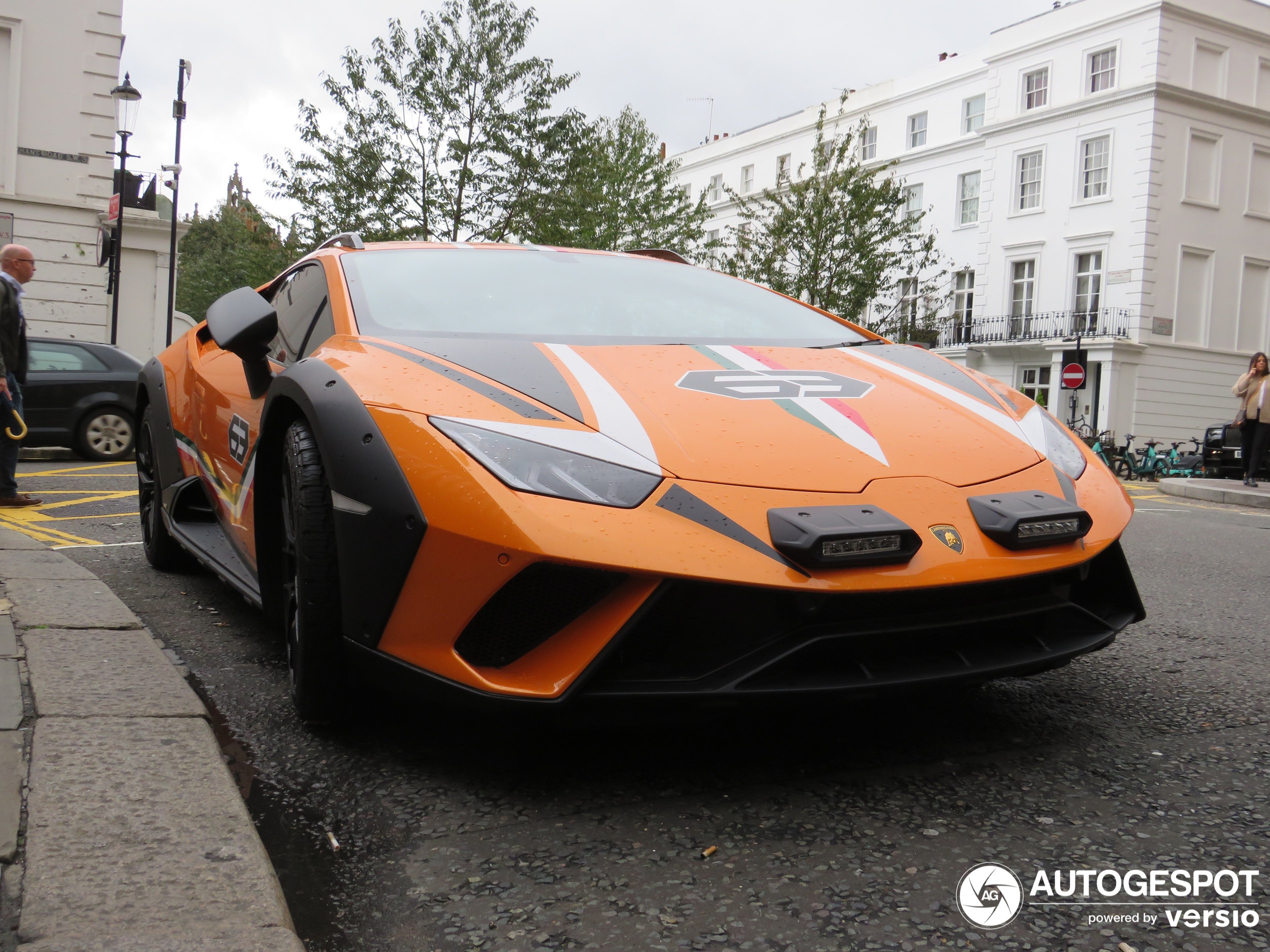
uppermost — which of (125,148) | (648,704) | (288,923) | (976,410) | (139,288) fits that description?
(125,148)

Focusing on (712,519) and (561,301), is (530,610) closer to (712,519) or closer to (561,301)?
(712,519)

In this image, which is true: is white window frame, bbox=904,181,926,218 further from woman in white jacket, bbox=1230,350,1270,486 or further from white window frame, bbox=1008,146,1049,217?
woman in white jacket, bbox=1230,350,1270,486

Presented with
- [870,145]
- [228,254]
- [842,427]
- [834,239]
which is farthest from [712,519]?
[228,254]

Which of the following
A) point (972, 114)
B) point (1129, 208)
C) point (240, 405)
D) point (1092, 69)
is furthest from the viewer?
point (972, 114)

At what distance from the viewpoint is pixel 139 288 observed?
20.5 m

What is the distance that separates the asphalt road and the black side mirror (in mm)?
844

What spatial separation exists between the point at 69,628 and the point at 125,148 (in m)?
17.3

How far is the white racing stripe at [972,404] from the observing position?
103 inches

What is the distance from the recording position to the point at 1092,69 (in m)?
32.0

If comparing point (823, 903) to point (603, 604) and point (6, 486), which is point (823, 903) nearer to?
point (603, 604)

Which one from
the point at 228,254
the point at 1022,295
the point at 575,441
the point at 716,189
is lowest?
the point at 575,441

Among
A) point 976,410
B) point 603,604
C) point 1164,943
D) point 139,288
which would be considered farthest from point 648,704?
point 139,288

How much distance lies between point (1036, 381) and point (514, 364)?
3376 cm

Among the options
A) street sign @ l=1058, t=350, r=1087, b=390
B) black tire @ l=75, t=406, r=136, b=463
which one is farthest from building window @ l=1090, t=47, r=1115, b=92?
black tire @ l=75, t=406, r=136, b=463
